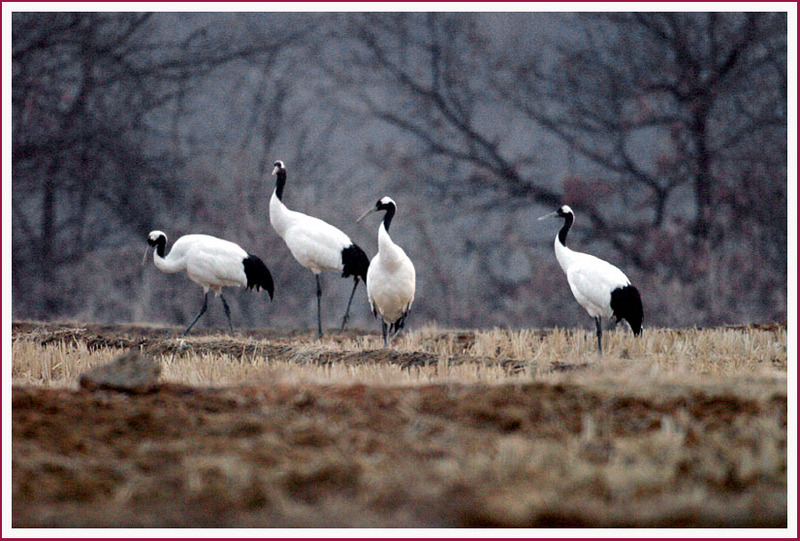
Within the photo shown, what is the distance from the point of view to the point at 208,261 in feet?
42.3

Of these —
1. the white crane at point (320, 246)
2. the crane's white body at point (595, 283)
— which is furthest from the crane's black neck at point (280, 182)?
the crane's white body at point (595, 283)

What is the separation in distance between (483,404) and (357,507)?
1612mm

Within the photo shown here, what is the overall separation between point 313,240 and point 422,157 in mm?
10585

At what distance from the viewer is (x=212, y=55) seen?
76.9 ft

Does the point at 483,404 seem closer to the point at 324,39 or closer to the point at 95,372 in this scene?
the point at 95,372

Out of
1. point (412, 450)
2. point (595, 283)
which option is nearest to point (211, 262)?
point (595, 283)

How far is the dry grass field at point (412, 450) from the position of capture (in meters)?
4.12

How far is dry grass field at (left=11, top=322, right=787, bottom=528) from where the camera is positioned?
412cm

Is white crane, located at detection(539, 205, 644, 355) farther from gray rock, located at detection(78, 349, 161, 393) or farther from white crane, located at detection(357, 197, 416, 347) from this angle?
gray rock, located at detection(78, 349, 161, 393)

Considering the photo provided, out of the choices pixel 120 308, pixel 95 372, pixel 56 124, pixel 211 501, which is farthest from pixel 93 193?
pixel 211 501

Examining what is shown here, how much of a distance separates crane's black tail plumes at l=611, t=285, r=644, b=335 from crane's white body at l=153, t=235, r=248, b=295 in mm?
4785

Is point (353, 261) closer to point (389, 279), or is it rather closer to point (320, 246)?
point (320, 246)

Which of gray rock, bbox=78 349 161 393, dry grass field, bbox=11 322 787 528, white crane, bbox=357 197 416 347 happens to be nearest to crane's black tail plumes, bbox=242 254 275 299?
white crane, bbox=357 197 416 347

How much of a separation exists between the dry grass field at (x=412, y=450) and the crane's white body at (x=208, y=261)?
18.6 feet
